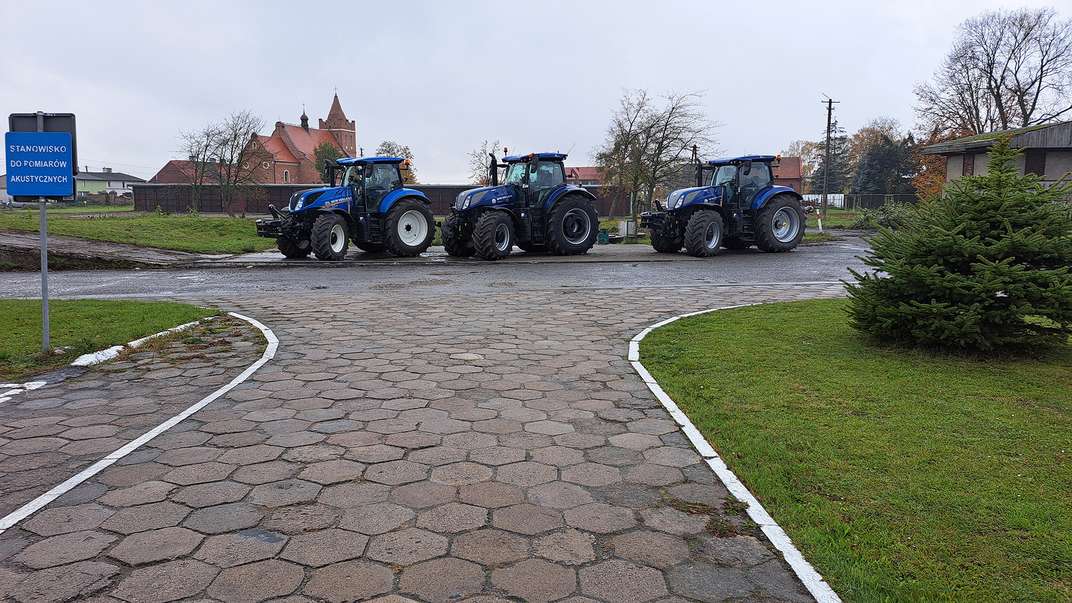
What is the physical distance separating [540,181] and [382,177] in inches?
161

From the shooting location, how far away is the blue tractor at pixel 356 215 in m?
18.9

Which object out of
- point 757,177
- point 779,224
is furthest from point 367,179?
point 779,224

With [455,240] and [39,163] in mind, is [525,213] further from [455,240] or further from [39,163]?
[39,163]

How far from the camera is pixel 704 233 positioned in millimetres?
19500

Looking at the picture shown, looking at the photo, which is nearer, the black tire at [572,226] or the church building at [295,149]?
the black tire at [572,226]

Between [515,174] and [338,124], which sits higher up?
[338,124]

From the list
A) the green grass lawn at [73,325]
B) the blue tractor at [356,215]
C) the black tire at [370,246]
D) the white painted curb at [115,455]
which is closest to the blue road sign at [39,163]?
the green grass lawn at [73,325]

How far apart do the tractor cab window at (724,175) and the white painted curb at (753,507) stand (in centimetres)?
1551

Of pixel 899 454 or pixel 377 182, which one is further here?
pixel 377 182

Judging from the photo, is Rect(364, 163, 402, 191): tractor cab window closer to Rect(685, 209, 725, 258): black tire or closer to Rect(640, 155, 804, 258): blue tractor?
Rect(640, 155, 804, 258): blue tractor

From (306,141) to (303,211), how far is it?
76383 millimetres

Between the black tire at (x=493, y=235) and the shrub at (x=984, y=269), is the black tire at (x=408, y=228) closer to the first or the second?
the black tire at (x=493, y=235)

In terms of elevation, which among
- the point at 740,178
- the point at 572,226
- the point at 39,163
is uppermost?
the point at 740,178

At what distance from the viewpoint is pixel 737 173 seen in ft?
67.5
